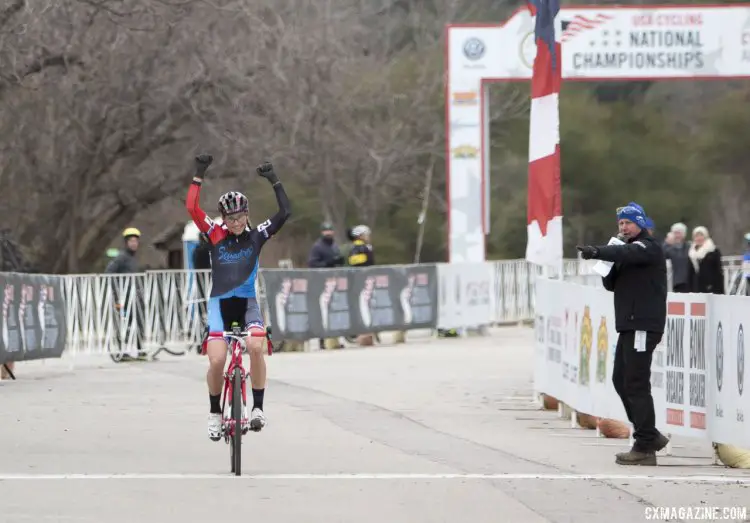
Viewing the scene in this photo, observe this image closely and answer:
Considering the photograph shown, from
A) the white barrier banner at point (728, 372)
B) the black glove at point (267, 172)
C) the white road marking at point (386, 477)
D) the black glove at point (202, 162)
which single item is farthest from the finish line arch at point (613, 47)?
the white road marking at point (386, 477)

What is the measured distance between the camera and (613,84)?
6706 centimetres

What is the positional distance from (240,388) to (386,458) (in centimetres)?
155

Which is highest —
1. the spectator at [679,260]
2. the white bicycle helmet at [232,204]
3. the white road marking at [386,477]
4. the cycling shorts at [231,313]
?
the white bicycle helmet at [232,204]

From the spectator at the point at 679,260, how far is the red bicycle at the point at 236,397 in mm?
15673

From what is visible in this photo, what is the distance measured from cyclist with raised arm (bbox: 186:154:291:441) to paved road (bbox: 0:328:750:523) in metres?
0.55

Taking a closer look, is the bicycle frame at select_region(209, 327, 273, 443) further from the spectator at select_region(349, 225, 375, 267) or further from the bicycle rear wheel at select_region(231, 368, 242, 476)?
the spectator at select_region(349, 225, 375, 267)

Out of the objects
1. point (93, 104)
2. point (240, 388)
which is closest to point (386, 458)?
point (240, 388)

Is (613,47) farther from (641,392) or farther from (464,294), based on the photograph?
(641,392)

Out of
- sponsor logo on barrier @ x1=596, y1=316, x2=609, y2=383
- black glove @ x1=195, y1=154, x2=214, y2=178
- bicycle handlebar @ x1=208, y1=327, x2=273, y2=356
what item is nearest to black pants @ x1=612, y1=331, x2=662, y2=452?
sponsor logo on barrier @ x1=596, y1=316, x2=609, y2=383

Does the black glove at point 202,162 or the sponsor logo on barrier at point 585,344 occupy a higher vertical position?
the black glove at point 202,162

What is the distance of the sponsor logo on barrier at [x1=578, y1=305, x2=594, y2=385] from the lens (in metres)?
15.2

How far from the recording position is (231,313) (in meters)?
12.4

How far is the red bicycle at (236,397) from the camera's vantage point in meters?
11.7

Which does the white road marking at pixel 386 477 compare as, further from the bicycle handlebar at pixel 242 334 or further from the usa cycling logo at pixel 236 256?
the usa cycling logo at pixel 236 256
